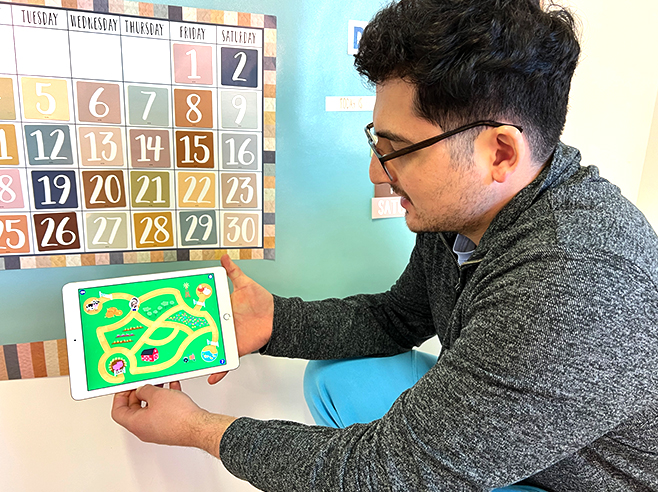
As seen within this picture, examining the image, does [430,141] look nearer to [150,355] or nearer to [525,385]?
[525,385]

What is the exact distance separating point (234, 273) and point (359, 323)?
0.85 feet

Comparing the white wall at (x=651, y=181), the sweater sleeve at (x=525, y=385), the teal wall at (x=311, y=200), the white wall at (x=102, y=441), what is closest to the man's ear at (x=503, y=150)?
the sweater sleeve at (x=525, y=385)

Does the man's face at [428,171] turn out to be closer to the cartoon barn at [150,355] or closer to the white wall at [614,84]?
the cartoon barn at [150,355]

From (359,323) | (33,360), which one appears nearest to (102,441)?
(33,360)

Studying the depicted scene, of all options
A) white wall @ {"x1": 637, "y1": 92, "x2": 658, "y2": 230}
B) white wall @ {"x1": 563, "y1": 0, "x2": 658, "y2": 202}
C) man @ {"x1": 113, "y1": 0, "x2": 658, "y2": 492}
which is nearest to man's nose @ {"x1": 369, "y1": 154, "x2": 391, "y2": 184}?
man @ {"x1": 113, "y1": 0, "x2": 658, "y2": 492}

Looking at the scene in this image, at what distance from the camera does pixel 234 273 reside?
90 centimetres

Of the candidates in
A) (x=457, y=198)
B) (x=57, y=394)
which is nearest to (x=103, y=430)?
(x=57, y=394)

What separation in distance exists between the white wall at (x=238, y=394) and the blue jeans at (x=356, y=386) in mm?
150

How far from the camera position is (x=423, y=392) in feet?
1.91

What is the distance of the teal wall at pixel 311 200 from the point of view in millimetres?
861

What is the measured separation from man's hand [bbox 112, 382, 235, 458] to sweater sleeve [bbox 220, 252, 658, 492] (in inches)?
7.9

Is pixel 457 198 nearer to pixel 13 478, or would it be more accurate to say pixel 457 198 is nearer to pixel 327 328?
pixel 327 328

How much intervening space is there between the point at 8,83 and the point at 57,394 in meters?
0.55

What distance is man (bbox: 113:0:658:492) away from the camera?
52cm
